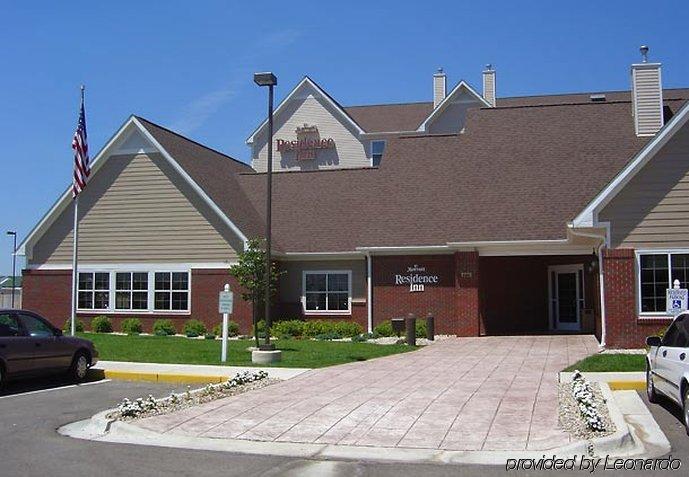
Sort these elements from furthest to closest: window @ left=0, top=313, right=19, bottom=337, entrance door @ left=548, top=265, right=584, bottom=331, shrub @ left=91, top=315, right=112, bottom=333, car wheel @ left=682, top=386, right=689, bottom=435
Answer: shrub @ left=91, top=315, right=112, bottom=333 → entrance door @ left=548, top=265, right=584, bottom=331 → window @ left=0, top=313, right=19, bottom=337 → car wheel @ left=682, top=386, right=689, bottom=435

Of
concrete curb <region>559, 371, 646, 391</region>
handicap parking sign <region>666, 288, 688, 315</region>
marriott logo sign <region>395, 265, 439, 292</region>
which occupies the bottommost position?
concrete curb <region>559, 371, 646, 391</region>

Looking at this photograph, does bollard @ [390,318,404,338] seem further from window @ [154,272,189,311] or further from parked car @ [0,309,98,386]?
parked car @ [0,309,98,386]

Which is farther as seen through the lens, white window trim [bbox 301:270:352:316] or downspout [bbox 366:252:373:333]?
white window trim [bbox 301:270:352:316]

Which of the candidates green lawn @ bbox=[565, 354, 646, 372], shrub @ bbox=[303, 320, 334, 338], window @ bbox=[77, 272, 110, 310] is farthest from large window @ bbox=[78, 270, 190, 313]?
green lawn @ bbox=[565, 354, 646, 372]

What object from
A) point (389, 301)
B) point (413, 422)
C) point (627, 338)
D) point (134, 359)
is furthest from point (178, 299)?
point (413, 422)

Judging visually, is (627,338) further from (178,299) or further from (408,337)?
(178,299)

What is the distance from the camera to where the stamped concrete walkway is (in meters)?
9.46

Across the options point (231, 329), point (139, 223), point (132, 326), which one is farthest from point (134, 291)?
point (231, 329)

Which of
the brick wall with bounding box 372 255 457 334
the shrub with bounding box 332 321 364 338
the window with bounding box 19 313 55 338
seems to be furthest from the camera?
the shrub with bounding box 332 321 364 338

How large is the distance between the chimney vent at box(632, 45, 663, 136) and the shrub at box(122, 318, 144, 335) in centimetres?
2017

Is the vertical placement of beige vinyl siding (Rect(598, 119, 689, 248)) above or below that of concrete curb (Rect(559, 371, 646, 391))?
above

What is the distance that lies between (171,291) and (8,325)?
14.1 meters

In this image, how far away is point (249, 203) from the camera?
104 ft

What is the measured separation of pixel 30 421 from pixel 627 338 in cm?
1537
